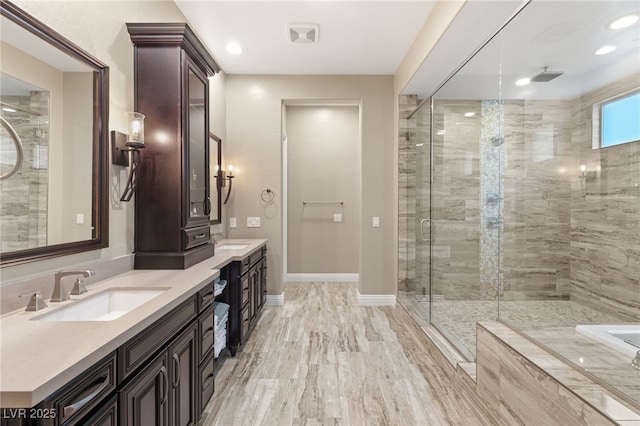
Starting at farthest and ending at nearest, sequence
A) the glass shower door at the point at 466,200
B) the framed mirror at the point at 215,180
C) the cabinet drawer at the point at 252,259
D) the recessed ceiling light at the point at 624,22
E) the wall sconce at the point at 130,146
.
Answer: the framed mirror at the point at 215,180 → the glass shower door at the point at 466,200 → the cabinet drawer at the point at 252,259 → the recessed ceiling light at the point at 624,22 → the wall sconce at the point at 130,146

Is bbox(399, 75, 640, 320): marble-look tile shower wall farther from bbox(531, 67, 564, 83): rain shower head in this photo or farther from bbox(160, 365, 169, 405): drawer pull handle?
bbox(160, 365, 169, 405): drawer pull handle

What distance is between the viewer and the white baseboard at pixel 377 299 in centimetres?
395

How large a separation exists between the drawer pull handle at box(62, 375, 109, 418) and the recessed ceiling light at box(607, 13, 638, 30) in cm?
344

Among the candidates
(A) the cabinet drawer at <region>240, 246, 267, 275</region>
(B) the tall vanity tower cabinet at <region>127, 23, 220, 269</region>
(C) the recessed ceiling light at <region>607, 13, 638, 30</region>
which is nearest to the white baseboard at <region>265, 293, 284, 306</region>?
(A) the cabinet drawer at <region>240, 246, 267, 275</region>

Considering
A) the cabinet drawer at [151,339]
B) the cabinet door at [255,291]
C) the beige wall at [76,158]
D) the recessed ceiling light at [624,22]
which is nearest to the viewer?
the cabinet drawer at [151,339]

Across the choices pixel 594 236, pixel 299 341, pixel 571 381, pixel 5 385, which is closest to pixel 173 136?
pixel 5 385

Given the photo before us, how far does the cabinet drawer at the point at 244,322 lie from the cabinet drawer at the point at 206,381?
2.36ft

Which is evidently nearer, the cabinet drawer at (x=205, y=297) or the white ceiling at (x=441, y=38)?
the cabinet drawer at (x=205, y=297)

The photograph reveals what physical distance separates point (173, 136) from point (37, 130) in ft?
2.67

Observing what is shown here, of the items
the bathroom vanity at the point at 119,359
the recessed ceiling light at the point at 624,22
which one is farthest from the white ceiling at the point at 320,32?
the bathroom vanity at the point at 119,359

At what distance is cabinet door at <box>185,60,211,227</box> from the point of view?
7.18 feet

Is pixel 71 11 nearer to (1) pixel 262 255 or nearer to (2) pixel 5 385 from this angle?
(2) pixel 5 385

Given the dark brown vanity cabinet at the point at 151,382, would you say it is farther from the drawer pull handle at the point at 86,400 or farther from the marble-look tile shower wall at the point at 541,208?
the marble-look tile shower wall at the point at 541,208

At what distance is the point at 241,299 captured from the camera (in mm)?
2631
